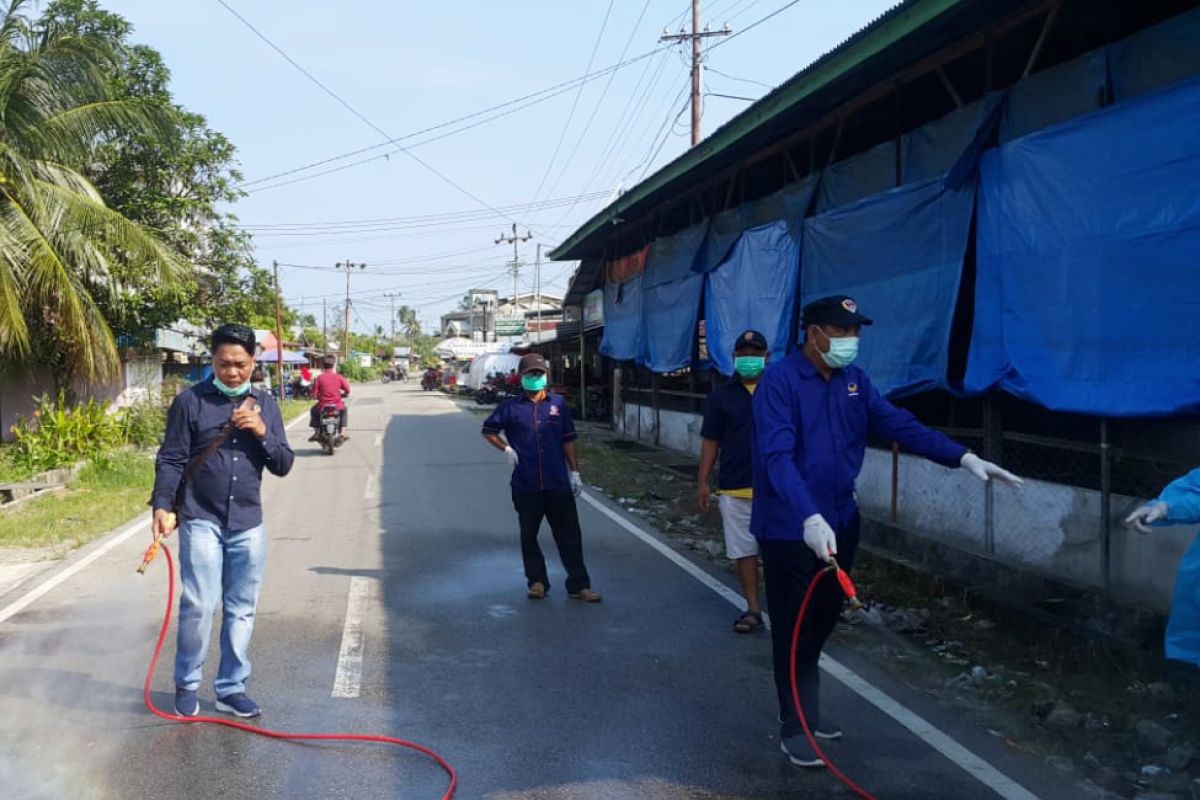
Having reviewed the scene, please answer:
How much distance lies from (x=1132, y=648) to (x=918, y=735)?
194 cm

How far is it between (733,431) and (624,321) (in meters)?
14.5

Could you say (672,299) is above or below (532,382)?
above

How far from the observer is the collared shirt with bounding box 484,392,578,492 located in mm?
7570

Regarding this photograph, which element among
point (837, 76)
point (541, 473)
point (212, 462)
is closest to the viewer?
point (212, 462)

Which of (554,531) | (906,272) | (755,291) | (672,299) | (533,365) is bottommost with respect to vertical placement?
(554,531)

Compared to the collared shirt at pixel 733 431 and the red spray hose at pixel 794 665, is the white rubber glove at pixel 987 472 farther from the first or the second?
the collared shirt at pixel 733 431

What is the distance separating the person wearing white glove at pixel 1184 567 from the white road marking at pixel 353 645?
13.0 feet

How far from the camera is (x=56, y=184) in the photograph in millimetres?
15648

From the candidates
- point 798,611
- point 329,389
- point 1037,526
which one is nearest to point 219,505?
point 798,611

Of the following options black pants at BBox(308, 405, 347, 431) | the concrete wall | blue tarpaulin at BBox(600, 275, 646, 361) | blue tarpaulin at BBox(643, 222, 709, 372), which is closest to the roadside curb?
the concrete wall

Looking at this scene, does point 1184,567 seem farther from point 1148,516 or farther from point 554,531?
point 554,531

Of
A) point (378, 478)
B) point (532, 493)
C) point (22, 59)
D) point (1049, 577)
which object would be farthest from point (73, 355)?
point (1049, 577)

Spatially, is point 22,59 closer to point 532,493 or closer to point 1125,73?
point 532,493

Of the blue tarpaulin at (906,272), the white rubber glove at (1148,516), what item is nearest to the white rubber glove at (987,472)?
the white rubber glove at (1148,516)
